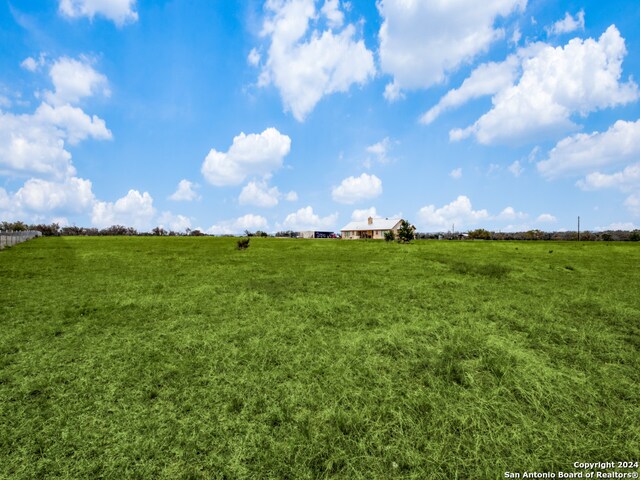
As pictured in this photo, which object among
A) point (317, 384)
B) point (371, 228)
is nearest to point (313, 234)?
point (371, 228)

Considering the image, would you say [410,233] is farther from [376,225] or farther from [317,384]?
[376,225]

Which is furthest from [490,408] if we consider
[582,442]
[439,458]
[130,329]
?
[130,329]

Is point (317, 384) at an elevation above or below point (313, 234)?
below

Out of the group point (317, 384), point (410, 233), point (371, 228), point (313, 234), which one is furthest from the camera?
point (313, 234)

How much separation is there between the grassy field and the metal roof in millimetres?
86348

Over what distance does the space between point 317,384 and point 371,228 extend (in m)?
95.2

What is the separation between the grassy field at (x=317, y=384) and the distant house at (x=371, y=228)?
85.2 metres

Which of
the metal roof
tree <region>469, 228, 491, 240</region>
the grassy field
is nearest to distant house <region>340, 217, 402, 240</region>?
the metal roof

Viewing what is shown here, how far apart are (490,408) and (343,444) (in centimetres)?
240

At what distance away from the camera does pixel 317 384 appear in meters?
5.34

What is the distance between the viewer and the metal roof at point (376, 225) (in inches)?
3767

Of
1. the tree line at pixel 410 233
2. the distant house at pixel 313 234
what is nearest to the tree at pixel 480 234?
the tree line at pixel 410 233

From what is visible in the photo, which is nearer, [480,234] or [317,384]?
[317,384]

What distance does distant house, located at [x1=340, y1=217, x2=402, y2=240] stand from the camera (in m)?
95.4
